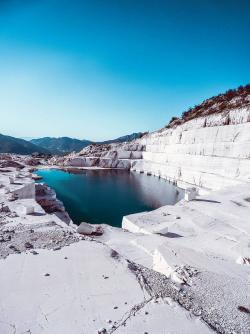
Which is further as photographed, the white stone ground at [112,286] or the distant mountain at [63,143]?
the distant mountain at [63,143]

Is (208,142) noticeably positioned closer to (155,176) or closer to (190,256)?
(155,176)

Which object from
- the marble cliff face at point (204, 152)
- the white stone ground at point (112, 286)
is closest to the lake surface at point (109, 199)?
the marble cliff face at point (204, 152)

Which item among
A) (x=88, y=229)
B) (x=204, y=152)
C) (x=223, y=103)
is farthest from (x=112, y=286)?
(x=223, y=103)

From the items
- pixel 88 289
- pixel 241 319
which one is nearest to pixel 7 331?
pixel 88 289

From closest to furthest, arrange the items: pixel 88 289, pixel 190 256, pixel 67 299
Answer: pixel 67 299, pixel 88 289, pixel 190 256

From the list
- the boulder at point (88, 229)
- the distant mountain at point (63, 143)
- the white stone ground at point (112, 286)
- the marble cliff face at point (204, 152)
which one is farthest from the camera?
the distant mountain at point (63, 143)

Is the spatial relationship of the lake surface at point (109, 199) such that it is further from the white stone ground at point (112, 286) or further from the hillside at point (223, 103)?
the hillside at point (223, 103)

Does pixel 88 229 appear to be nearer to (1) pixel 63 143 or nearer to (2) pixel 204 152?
(2) pixel 204 152

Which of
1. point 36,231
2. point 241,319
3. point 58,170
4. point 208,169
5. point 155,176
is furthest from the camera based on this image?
point 58,170

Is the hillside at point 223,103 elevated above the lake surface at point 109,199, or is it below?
above

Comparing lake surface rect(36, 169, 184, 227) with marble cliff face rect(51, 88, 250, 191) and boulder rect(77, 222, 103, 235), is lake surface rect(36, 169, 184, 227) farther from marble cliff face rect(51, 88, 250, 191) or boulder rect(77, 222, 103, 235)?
boulder rect(77, 222, 103, 235)

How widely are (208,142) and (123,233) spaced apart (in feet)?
53.8

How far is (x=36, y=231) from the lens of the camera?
6.18 meters

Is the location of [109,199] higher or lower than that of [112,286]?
lower
